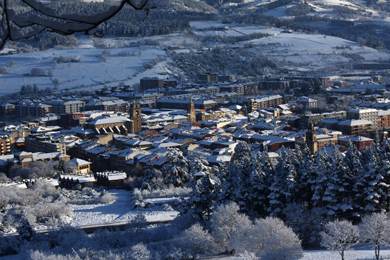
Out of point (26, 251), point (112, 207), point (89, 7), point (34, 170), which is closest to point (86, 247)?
point (26, 251)

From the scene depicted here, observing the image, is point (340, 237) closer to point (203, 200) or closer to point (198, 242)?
point (198, 242)

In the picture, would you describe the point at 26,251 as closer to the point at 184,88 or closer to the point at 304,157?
the point at 304,157

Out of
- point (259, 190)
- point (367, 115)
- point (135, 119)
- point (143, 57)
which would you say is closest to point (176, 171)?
point (259, 190)

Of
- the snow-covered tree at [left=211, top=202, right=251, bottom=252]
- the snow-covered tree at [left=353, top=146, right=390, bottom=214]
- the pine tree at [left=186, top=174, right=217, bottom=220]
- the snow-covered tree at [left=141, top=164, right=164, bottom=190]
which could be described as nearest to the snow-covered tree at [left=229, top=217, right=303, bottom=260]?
the snow-covered tree at [left=211, top=202, right=251, bottom=252]

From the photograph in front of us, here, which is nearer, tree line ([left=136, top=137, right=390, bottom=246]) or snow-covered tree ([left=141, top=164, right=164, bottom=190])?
tree line ([left=136, top=137, right=390, bottom=246])

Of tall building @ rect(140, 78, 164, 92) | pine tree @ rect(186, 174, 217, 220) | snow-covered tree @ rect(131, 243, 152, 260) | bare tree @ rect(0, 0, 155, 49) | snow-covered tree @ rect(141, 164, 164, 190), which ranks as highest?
bare tree @ rect(0, 0, 155, 49)

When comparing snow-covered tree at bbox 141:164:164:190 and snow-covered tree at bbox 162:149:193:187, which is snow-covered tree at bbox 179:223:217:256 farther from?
snow-covered tree at bbox 162:149:193:187
